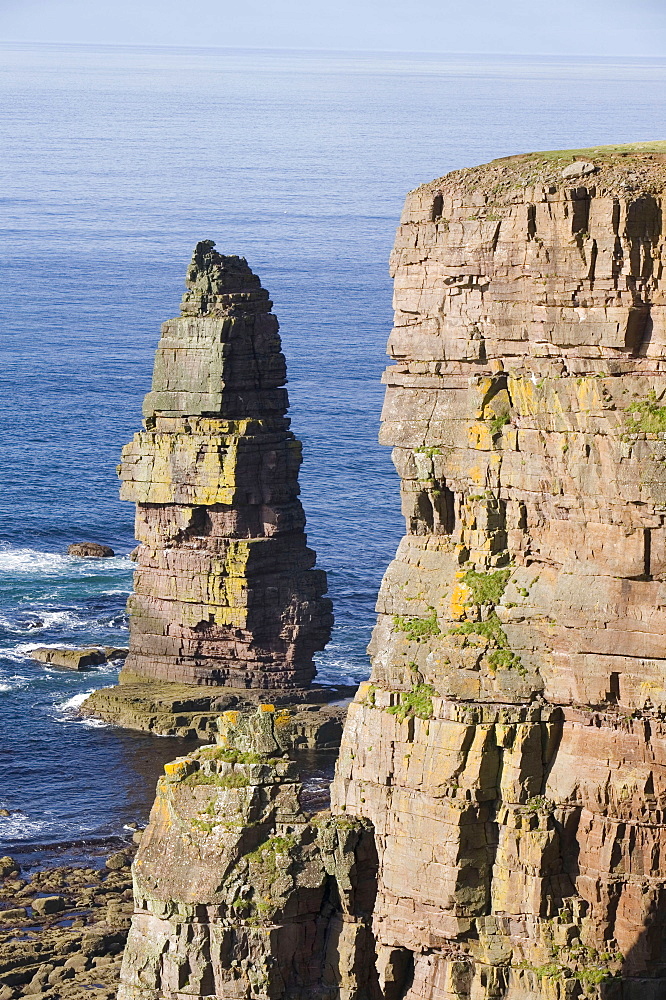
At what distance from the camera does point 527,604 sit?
79375mm

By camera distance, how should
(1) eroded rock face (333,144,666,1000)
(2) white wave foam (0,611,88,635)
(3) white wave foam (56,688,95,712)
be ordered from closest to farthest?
(1) eroded rock face (333,144,666,1000)
(3) white wave foam (56,688,95,712)
(2) white wave foam (0,611,88,635)

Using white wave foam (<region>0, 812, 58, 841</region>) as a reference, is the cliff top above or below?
above

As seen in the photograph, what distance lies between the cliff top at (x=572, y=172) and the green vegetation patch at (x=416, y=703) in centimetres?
1630

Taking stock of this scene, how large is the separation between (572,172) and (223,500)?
201ft

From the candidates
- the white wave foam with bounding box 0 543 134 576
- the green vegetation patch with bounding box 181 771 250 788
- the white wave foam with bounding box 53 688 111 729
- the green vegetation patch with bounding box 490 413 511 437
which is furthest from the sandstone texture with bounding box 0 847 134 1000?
the white wave foam with bounding box 0 543 134 576

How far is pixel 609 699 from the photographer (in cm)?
7781

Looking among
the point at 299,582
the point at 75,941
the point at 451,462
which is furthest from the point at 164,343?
the point at 451,462

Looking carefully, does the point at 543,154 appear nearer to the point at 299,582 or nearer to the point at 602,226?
the point at 602,226

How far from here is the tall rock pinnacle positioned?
13750cm

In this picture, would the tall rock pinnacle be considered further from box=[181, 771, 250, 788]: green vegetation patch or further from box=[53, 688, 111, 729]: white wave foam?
box=[181, 771, 250, 788]: green vegetation patch

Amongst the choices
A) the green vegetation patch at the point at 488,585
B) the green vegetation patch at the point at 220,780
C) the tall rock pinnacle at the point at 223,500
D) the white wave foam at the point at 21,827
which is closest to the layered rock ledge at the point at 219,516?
the tall rock pinnacle at the point at 223,500

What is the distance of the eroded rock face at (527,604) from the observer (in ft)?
252

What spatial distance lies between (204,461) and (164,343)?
696 cm

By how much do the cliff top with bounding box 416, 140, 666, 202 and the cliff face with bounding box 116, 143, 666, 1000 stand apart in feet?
0.30
